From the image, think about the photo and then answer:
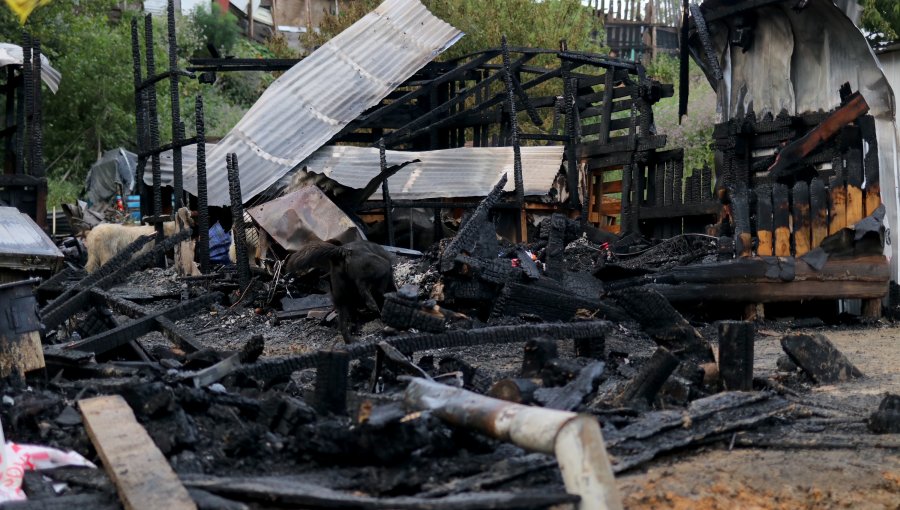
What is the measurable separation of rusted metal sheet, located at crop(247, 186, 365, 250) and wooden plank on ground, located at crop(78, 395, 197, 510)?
885 cm

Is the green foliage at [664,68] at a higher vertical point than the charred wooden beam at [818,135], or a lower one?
higher

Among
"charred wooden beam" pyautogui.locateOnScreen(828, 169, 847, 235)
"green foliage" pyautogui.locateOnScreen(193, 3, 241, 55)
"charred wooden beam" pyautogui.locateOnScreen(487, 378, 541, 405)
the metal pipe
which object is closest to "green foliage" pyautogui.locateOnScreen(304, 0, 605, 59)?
"green foliage" pyautogui.locateOnScreen(193, 3, 241, 55)

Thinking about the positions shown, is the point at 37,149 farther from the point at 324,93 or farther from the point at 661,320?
the point at 661,320

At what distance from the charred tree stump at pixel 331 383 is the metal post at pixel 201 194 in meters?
9.54

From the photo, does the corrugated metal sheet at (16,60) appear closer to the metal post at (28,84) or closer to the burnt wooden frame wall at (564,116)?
the metal post at (28,84)

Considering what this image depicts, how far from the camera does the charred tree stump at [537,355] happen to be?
7.09 m

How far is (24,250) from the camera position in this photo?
8.99m

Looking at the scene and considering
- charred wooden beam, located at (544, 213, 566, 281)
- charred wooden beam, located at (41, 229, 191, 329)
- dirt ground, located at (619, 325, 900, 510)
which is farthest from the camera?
charred wooden beam, located at (544, 213, 566, 281)

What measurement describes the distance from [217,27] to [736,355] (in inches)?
1443

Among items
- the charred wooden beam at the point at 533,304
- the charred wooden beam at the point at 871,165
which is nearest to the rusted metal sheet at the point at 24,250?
the charred wooden beam at the point at 533,304

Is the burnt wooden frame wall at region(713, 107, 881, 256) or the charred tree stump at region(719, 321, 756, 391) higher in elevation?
the burnt wooden frame wall at region(713, 107, 881, 256)

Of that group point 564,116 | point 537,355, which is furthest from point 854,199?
point 564,116

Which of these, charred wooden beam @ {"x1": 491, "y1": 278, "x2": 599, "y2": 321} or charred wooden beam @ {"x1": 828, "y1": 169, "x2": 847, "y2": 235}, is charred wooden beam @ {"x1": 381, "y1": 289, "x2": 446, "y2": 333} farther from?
charred wooden beam @ {"x1": 828, "y1": 169, "x2": 847, "y2": 235}

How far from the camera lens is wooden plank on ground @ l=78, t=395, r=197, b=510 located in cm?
403
